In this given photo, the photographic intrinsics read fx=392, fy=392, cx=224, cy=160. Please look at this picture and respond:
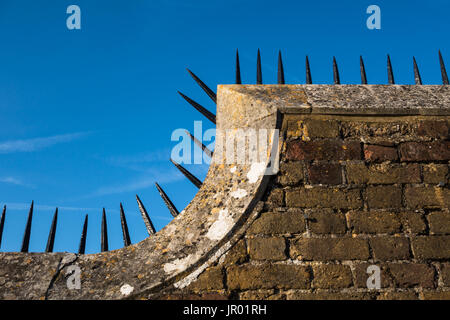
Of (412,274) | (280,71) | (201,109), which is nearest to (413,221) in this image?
(412,274)

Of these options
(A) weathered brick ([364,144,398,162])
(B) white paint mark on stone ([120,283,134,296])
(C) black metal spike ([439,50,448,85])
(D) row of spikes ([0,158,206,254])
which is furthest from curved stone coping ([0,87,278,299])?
(C) black metal spike ([439,50,448,85])

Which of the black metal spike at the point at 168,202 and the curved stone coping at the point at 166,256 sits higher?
the black metal spike at the point at 168,202

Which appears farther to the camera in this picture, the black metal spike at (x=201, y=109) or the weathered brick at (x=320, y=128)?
the black metal spike at (x=201, y=109)

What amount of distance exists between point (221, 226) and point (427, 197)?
3.74 ft

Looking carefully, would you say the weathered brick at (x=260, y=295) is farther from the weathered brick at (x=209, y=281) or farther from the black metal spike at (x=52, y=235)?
the black metal spike at (x=52, y=235)

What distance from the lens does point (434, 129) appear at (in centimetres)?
231

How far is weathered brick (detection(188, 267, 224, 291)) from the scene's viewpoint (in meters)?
1.88

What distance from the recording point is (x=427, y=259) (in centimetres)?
200

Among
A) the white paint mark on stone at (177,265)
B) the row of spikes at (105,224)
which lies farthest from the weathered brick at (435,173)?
the white paint mark on stone at (177,265)

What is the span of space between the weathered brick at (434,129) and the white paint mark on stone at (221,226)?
48.7 inches

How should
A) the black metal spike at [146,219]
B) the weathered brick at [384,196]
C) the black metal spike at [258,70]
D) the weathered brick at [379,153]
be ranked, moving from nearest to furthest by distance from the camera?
the weathered brick at [384,196], the weathered brick at [379,153], the black metal spike at [146,219], the black metal spike at [258,70]

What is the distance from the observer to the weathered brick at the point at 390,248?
199cm

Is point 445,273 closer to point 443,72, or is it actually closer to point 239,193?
point 239,193
